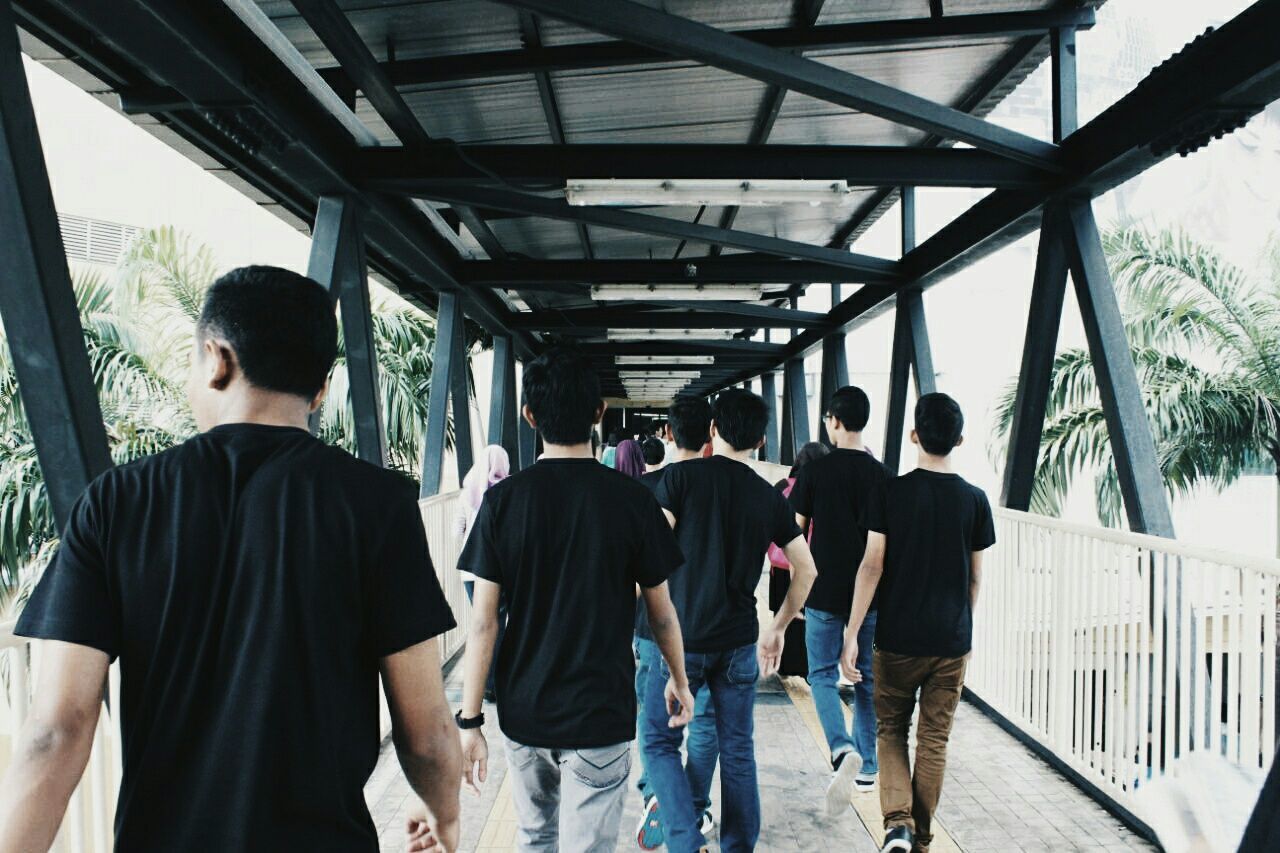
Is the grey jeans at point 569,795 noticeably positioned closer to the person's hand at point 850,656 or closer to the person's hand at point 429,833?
the person's hand at point 429,833

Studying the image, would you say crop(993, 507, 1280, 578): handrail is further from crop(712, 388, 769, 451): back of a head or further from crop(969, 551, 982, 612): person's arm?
crop(712, 388, 769, 451): back of a head

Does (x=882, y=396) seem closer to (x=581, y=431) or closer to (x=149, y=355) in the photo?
(x=149, y=355)

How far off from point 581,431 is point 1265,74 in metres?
2.88

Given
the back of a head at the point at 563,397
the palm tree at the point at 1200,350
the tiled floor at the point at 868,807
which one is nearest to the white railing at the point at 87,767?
the tiled floor at the point at 868,807

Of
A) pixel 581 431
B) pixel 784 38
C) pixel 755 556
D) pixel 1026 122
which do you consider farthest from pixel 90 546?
pixel 1026 122

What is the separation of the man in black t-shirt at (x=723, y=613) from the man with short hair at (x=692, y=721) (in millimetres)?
51

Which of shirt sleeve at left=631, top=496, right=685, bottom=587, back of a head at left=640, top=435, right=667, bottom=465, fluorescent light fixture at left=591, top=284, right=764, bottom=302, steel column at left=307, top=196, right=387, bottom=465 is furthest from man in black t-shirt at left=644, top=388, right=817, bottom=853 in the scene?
fluorescent light fixture at left=591, top=284, right=764, bottom=302

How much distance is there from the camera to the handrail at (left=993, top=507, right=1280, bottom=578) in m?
2.90

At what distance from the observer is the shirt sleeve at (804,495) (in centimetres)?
410

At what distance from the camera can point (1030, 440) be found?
514 centimetres

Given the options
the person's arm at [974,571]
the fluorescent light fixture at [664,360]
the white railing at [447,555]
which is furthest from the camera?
the fluorescent light fixture at [664,360]

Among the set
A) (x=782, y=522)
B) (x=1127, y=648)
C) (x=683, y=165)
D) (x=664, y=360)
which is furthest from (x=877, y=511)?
(x=664, y=360)

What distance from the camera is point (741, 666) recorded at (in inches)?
120

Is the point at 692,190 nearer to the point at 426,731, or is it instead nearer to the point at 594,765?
the point at 594,765
